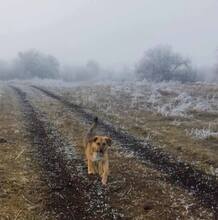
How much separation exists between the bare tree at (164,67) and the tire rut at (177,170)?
60.1 metres

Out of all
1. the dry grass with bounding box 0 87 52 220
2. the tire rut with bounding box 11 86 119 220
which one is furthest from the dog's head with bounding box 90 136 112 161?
the dry grass with bounding box 0 87 52 220

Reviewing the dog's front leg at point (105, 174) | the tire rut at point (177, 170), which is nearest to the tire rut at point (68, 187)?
the dog's front leg at point (105, 174)

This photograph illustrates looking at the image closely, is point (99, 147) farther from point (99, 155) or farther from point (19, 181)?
point (19, 181)

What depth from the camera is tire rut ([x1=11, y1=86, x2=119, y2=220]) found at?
46.8ft

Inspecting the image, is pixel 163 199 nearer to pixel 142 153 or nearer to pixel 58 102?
pixel 142 153

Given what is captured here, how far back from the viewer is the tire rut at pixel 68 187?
14259 millimetres

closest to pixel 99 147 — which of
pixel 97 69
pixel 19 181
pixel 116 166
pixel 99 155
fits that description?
pixel 99 155

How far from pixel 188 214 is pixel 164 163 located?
19.2 ft

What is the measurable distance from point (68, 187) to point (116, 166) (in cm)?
322

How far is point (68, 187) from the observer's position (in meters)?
16.3

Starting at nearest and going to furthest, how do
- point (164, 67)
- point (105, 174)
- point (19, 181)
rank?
point (105, 174), point (19, 181), point (164, 67)

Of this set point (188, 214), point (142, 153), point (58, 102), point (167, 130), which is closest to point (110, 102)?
point (58, 102)

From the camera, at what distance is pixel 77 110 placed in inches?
1441

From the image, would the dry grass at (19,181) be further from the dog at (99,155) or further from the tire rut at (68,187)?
the dog at (99,155)
